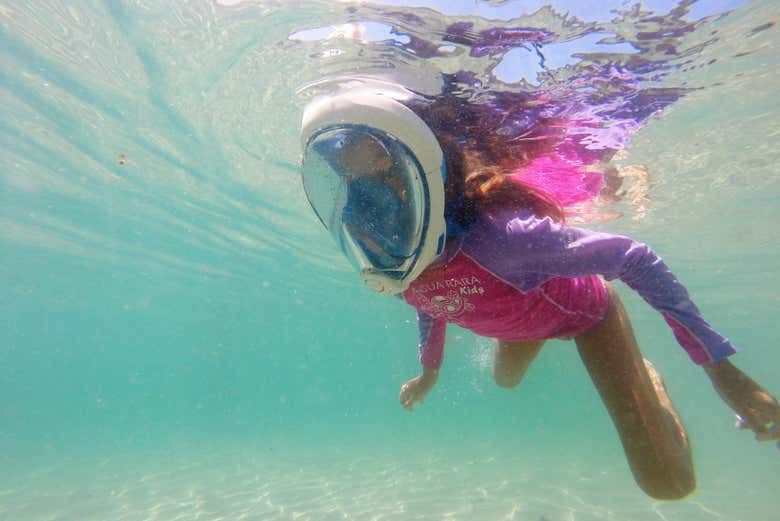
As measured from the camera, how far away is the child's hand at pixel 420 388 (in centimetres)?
564

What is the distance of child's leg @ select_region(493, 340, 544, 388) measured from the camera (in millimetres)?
5789

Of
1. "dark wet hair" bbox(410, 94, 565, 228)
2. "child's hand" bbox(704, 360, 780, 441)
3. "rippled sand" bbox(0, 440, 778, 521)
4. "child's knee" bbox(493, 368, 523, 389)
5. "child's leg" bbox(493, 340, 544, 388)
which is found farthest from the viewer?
"rippled sand" bbox(0, 440, 778, 521)

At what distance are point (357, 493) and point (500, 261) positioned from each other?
13.0 m

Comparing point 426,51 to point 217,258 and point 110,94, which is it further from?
point 217,258

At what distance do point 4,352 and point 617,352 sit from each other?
152095 mm

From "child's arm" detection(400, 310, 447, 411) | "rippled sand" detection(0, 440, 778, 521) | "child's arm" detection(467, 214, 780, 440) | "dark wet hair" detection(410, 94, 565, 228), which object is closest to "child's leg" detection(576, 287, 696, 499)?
"child's arm" detection(467, 214, 780, 440)

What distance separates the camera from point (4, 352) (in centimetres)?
11512

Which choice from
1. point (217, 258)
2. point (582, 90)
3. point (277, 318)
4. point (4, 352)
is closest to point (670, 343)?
point (277, 318)

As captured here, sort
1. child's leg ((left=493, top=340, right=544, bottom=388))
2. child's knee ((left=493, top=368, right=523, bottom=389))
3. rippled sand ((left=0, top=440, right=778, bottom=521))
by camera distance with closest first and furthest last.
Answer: child's leg ((left=493, top=340, right=544, bottom=388))
child's knee ((left=493, top=368, right=523, bottom=389))
rippled sand ((left=0, top=440, right=778, bottom=521))

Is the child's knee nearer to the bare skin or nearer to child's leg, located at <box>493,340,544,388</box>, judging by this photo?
child's leg, located at <box>493,340,544,388</box>

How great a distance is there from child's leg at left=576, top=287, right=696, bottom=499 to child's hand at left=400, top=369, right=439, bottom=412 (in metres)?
1.96

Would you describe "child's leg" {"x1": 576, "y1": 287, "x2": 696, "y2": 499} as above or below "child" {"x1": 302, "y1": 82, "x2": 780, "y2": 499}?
below

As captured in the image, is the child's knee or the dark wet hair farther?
the child's knee

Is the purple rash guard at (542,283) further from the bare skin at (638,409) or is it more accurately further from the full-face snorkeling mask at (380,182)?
the full-face snorkeling mask at (380,182)
